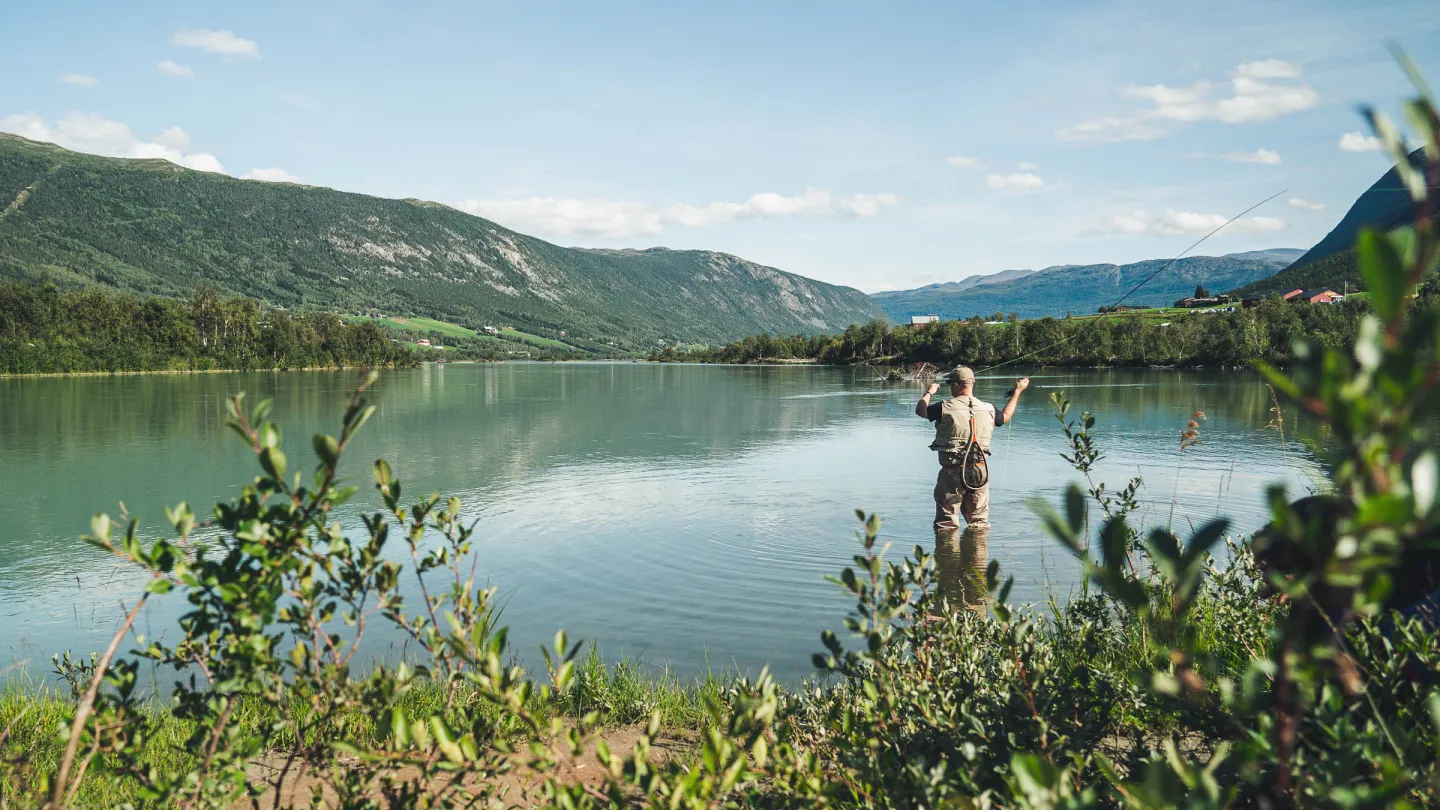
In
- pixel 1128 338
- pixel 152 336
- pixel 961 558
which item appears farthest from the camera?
pixel 152 336

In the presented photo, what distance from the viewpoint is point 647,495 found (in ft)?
53.3

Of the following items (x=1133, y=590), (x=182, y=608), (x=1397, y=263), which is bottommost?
(x=182, y=608)

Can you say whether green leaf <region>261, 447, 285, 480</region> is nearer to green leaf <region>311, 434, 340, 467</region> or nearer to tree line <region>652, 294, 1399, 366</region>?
green leaf <region>311, 434, 340, 467</region>

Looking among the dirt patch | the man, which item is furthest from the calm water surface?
the dirt patch

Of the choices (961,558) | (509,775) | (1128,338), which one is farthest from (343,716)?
(1128,338)

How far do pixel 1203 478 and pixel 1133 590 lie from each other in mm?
18000

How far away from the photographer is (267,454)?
2236 millimetres

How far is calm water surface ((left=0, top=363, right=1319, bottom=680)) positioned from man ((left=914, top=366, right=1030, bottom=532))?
0.64 m

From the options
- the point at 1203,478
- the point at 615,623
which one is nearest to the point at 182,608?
the point at 615,623

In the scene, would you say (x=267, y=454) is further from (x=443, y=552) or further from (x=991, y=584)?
(x=991, y=584)

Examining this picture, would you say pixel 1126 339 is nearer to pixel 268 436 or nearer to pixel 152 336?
pixel 268 436

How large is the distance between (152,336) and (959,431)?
114 meters

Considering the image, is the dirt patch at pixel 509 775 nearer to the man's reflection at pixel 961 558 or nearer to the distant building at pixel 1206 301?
the man's reflection at pixel 961 558

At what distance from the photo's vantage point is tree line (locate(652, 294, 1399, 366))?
2712 inches
